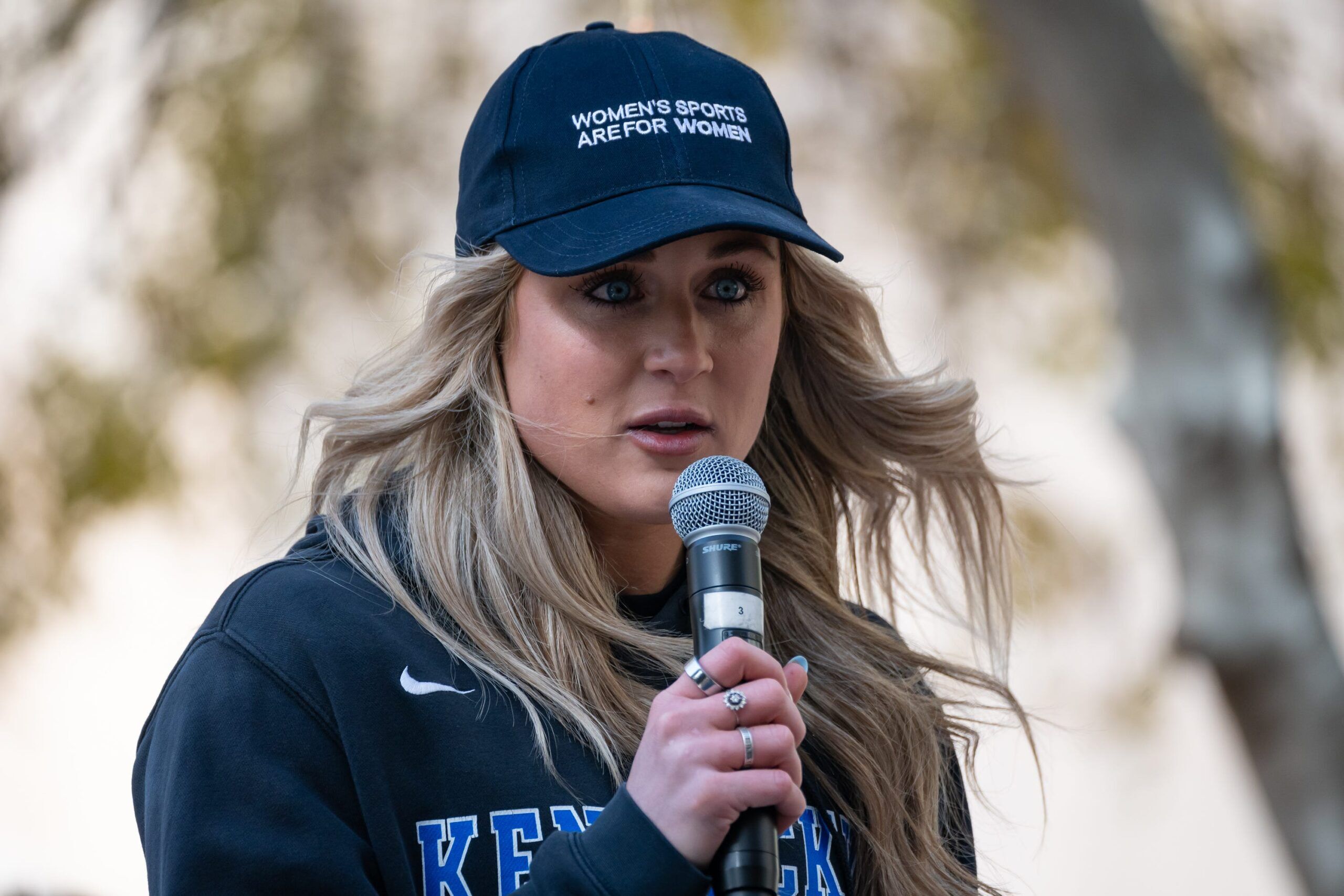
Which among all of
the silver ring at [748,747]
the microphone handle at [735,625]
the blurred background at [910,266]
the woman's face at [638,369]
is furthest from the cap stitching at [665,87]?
the blurred background at [910,266]

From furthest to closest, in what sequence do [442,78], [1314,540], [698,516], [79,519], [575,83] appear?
1. [1314,540]
2. [442,78]
3. [79,519]
4. [575,83]
5. [698,516]

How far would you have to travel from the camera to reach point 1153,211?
6.25 metres

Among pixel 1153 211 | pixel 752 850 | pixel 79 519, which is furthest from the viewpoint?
pixel 1153 211

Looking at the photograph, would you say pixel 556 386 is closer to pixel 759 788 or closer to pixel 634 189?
pixel 634 189

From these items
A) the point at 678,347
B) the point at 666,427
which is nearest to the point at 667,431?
the point at 666,427

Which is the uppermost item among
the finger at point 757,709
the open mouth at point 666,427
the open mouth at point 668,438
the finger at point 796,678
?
the open mouth at point 666,427

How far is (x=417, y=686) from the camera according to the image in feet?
6.36

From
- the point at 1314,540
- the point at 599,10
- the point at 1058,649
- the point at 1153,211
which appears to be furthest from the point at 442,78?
the point at 1314,540

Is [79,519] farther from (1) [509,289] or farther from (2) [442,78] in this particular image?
(1) [509,289]

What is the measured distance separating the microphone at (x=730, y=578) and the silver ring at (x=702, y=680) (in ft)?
0.14

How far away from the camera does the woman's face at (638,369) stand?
2043 millimetres

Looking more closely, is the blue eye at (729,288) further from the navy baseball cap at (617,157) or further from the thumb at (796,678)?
the thumb at (796,678)

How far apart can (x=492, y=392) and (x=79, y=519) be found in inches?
156

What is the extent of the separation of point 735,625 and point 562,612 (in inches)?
21.1
